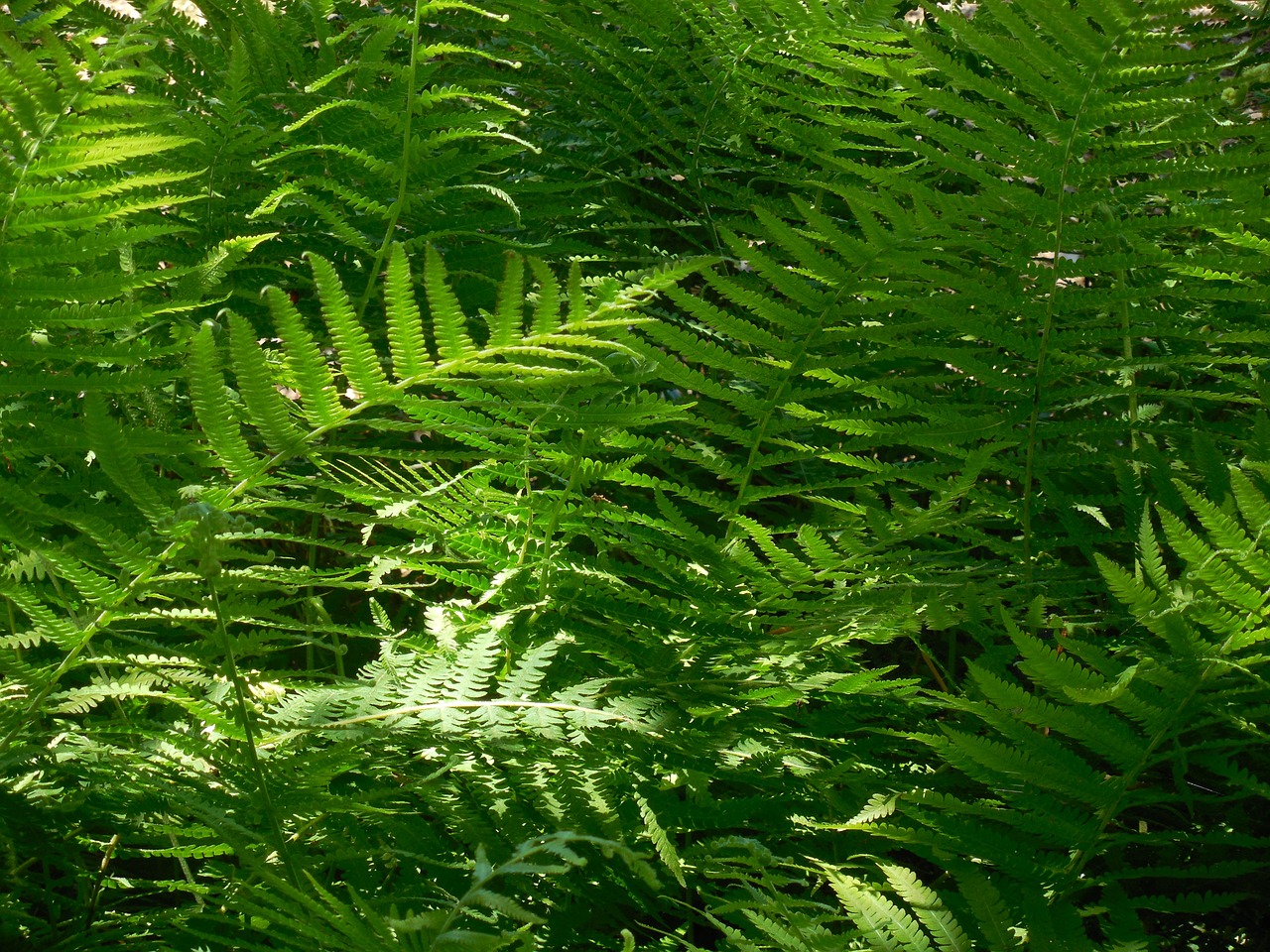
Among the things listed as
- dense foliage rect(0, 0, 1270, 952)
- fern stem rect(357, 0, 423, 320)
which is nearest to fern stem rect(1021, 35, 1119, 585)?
dense foliage rect(0, 0, 1270, 952)

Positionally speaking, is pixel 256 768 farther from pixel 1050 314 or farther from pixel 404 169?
pixel 1050 314

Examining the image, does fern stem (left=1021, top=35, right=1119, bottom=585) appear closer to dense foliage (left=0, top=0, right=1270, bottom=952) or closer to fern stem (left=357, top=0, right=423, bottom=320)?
dense foliage (left=0, top=0, right=1270, bottom=952)

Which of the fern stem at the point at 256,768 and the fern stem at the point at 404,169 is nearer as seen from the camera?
the fern stem at the point at 256,768

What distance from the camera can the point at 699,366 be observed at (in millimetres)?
1688

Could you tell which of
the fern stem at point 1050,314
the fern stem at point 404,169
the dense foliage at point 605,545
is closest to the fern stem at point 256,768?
the dense foliage at point 605,545

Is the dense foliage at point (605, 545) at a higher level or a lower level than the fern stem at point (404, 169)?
lower

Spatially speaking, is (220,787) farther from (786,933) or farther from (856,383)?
(856,383)

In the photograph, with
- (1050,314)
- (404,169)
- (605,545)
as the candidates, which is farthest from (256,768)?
(1050,314)

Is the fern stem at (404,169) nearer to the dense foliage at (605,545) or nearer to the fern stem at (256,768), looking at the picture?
the dense foliage at (605,545)

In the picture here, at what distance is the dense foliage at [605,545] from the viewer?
2.56 feet

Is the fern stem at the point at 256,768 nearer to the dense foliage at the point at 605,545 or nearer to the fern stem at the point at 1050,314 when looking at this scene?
the dense foliage at the point at 605,545

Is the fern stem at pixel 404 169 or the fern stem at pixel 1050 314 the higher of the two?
the fern stem at pixel 404 169

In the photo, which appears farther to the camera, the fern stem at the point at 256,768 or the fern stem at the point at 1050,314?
the fern stem at the point at 1050,314

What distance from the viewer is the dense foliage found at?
0.78 m
